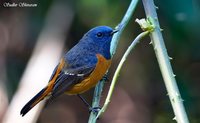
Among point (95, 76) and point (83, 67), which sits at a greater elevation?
point (83, 67)

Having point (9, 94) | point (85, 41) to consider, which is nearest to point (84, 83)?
point (85, 41)

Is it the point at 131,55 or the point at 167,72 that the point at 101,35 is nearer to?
the point at 167,72

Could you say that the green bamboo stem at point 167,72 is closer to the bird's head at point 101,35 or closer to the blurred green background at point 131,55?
the bird's head at point 101,35

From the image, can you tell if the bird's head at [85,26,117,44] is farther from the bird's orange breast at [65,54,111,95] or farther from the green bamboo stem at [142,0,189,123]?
the green bamboo stem at [142,0,189,123]

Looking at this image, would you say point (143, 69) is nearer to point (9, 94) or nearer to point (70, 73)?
point (9, 94)

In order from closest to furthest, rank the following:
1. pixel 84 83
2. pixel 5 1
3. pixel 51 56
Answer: pixel 84 83 < pixel 51 56 < pixel 5 1

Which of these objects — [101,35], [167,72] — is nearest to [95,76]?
[101,35]

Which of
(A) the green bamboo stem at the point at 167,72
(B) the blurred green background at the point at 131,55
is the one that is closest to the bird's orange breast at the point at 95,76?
(B) the blurred green background at the point at 131,55
